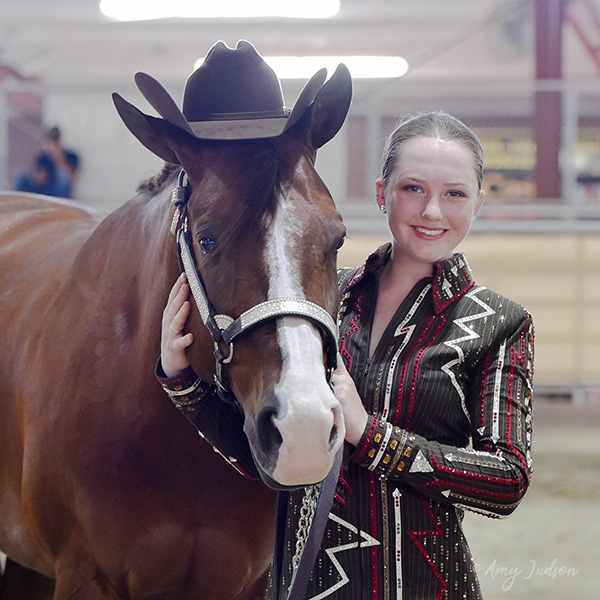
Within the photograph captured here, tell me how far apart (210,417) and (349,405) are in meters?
0.25

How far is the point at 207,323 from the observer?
1169 millimetres

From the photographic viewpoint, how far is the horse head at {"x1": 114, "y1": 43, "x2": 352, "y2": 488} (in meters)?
1.02

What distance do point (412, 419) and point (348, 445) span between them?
4.8 inches

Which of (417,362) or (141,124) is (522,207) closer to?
(417,362)

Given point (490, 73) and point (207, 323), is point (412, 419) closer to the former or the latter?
point (207, 323)

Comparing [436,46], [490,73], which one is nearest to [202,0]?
[436,46]

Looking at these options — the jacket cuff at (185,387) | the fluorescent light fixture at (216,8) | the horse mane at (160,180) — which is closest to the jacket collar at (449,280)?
the jacket cuff at (185,387)

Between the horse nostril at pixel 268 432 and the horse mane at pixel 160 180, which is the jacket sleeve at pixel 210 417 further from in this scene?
the horse mane at pixel 160 180

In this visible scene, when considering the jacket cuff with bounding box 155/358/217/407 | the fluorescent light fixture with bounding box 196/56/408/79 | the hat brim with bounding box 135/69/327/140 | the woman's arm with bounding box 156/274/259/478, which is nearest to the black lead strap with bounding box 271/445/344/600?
the woman's arm with bounding box 156/274/259/478

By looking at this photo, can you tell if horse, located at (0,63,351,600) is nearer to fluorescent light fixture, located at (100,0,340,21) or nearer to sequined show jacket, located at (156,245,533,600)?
sequined show jacket, located at (156,245,533,600)

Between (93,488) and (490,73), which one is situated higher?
(490,73)

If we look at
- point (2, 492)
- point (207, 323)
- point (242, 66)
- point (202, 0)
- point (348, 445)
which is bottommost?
point (2, 492)

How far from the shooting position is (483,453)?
46.4 inches
